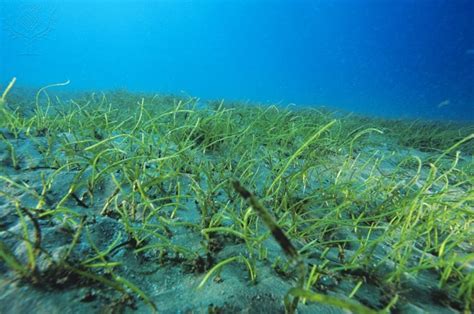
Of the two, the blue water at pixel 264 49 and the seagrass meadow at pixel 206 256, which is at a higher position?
the blue water at pixel 264 49

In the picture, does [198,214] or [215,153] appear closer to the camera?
[198,214]

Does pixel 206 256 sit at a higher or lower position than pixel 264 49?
lower

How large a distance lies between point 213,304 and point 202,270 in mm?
196

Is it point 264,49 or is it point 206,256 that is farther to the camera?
point 264,49

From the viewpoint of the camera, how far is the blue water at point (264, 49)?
75250mm

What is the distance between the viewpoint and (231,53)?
5423 inches

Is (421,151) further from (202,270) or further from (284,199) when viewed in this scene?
(202,270)

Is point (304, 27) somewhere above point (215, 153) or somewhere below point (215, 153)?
above

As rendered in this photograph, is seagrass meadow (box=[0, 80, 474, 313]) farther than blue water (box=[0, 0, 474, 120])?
No

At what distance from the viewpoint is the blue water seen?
75.2 m

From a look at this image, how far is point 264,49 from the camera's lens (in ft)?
395

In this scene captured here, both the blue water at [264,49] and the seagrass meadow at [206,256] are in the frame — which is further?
the blue water at [264,49]

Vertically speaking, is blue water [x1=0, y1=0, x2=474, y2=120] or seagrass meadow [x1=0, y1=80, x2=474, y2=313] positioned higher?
blue water [x1=0, y1=0, x2=474, y2=120]

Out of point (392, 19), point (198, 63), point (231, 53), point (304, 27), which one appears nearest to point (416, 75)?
point (392, 19)
